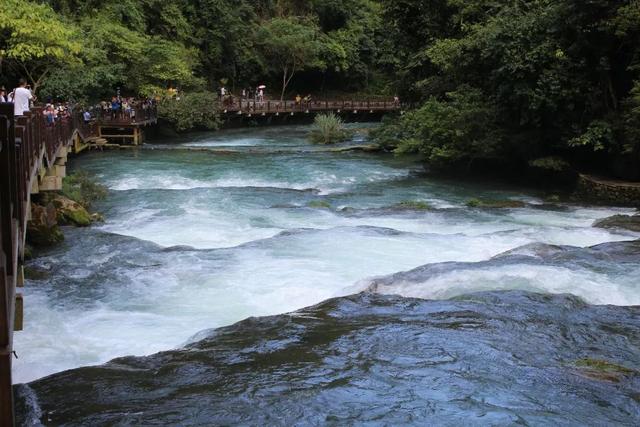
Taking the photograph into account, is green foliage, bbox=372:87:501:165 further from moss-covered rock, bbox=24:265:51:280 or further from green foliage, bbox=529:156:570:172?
moss-covered rock, bbox=24:265:51:280

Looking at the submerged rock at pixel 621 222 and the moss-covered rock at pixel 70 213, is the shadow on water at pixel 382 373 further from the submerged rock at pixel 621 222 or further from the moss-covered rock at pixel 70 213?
the moss-covered rock at pixel 70 213

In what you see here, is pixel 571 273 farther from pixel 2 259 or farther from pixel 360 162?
pixel 360 162

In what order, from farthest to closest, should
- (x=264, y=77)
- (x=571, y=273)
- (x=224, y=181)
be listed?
(x=264, y=77)
(x=224, y=181)
(x=571, y=273)

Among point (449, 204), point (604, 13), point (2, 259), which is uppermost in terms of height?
point (604, 13)

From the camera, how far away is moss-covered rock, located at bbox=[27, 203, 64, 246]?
14039mm

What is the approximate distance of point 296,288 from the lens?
11000 millimetres

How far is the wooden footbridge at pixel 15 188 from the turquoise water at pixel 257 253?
1341mm

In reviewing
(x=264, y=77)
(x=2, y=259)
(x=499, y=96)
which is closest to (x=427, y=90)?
(x=499, y=96)

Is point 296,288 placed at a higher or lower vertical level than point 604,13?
lower

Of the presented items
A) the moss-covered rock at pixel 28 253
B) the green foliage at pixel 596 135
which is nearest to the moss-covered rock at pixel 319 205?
the green foliage at pixel 596 135

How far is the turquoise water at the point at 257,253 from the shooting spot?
9.65 m

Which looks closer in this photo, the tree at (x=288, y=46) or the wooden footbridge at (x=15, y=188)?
the wooden footbridge at (x=15, y=188)

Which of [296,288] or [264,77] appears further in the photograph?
[264,77]

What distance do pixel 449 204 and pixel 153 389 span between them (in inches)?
563
